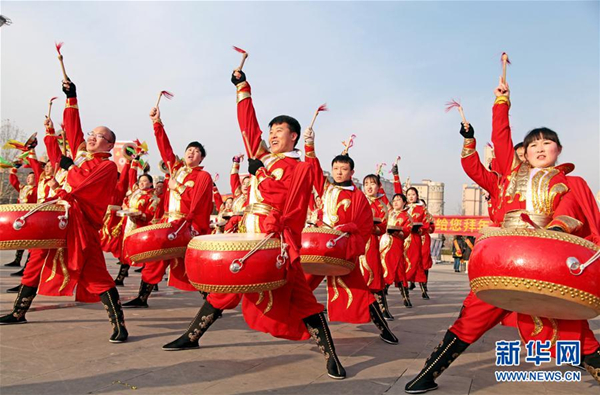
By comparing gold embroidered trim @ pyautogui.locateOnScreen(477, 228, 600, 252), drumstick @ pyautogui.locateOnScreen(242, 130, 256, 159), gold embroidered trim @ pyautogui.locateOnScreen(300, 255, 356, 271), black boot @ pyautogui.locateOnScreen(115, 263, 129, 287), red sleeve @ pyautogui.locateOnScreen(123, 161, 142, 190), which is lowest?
black boot @ pyautogui.locateOnScreen(115, 263, 129, 287)

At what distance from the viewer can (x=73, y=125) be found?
477cm

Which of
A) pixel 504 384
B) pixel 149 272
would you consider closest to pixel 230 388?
pixel 504 384

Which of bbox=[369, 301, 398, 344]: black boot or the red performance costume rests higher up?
the red performance costume

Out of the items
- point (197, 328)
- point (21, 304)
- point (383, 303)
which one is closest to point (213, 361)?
point (197, 328)

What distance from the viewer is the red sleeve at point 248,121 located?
3.91 meters

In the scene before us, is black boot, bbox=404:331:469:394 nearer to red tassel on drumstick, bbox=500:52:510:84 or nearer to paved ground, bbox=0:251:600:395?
paved ground, bbox=0:251:600:395

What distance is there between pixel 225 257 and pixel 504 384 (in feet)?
7.50

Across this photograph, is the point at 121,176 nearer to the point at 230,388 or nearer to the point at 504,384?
the point at 230,388

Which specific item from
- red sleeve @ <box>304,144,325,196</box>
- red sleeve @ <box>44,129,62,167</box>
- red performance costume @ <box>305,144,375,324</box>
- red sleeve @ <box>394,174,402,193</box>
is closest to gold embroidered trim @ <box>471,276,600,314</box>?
red performance costume @ <box>305,144,375,324</box>

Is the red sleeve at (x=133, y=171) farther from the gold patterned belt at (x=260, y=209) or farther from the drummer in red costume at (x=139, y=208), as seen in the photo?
the gold patterned belt at (x=260, y=209)

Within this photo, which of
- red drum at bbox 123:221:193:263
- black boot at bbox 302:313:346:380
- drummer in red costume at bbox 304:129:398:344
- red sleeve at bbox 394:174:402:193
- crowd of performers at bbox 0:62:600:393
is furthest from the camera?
red sleeve at bbox 394:174:402:193

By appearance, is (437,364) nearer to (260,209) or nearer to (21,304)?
(260,209)

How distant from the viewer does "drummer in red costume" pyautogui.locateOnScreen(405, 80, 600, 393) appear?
2.95 meters

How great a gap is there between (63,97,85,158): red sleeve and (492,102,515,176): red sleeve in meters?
3.86
